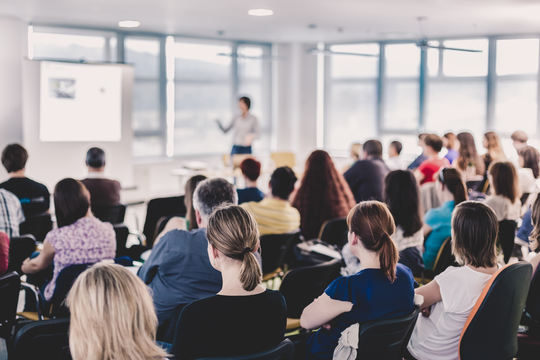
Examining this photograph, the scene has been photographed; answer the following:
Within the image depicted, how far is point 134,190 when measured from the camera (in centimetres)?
927

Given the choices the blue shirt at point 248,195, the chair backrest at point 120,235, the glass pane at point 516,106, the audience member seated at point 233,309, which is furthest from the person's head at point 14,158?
the glass pane at point 516,106

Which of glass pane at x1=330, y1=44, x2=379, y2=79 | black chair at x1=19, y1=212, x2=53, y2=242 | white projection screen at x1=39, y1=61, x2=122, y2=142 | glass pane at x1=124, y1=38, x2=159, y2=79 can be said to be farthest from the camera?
glass pane at x1=330, y1=44, x2=379, y2=79

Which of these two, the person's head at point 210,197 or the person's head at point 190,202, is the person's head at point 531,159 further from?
the person's head at point 210,197

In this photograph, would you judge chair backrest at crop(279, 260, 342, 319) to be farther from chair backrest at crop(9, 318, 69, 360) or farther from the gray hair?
chair backrest at crop(9, 318, 69, 360)

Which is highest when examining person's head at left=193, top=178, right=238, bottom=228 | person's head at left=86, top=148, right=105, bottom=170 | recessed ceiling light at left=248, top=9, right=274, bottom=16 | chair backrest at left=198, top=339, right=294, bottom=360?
recessed ceiling light at left=248, top=9, right=274, bottom=16

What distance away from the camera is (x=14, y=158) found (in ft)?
15.1

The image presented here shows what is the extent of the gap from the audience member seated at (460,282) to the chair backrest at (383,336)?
36cm

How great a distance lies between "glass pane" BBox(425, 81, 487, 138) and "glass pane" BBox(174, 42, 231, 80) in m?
4.00

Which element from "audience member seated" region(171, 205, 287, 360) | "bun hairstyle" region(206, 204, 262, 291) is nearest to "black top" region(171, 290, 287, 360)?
"audience member seated" region(171, 205, 287, 360)

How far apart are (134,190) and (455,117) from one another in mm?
6025

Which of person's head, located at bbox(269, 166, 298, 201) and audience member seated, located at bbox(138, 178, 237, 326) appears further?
person's head, located at bbox(269, 166, 298, 201)

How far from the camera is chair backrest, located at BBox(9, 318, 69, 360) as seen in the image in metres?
2.08

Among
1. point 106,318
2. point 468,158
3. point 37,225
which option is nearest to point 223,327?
point 106,318

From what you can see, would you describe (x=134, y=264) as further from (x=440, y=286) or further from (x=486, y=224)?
(x=486, y=224)
